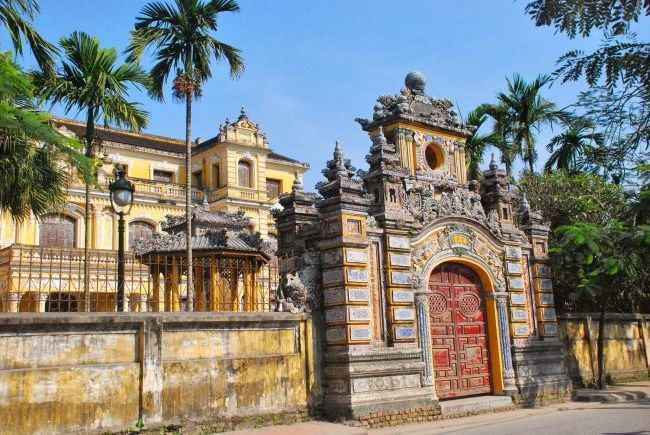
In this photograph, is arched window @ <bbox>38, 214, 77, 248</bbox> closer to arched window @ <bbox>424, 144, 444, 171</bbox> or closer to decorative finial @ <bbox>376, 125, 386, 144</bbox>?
arched window @ <bbox>424, 144, 444, 171</bbox>

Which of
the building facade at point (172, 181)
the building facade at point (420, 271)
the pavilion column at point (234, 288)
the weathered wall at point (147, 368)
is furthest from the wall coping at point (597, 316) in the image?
the building facade at point (172, 181)

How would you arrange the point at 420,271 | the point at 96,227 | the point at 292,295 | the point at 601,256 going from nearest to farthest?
the point at 292,295 → the point at 420,271 → the point at 601,256 → the point at 96,227

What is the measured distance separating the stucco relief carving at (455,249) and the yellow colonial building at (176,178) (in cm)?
2374

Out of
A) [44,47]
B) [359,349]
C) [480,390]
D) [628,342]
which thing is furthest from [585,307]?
[44,47]

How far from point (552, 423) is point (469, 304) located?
332 centimetres

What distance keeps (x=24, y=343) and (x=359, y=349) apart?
19.3ft

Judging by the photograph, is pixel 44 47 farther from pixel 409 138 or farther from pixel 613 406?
pixel 613 406

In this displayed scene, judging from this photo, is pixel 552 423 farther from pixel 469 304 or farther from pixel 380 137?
pixel 380 137

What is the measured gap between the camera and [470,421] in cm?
1345

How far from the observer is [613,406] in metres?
15.7

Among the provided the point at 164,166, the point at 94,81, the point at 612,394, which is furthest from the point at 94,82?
the point at 164,166

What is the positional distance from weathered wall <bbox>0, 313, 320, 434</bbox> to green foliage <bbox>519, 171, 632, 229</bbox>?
43.7 ft

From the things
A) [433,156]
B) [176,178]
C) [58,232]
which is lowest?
[433,156]

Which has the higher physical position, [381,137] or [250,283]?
[381,137]
